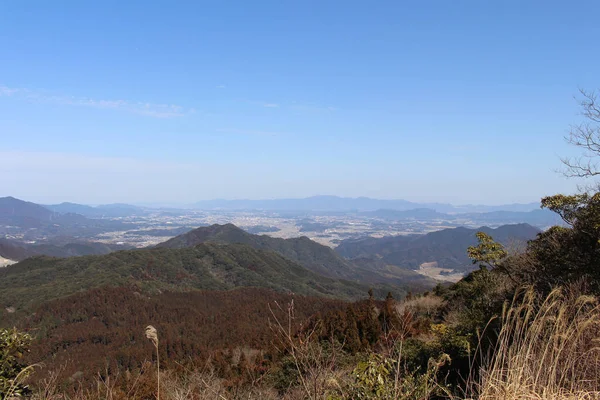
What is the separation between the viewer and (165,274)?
97.2m

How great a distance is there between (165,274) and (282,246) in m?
87.5

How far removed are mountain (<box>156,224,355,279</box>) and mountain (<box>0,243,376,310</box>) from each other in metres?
46.8

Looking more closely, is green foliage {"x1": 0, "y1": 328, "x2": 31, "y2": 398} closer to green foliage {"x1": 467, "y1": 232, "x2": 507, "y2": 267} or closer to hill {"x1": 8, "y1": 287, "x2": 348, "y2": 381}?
green foliage {"x1": 467, "y1": 232, "x2": 507, "y2": 267}

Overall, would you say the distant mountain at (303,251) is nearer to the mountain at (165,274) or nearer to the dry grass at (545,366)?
the mountain at (165,274)

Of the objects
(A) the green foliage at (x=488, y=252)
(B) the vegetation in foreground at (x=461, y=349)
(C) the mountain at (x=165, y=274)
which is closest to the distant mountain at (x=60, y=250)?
(C) the mountain at (x=165, y=274)

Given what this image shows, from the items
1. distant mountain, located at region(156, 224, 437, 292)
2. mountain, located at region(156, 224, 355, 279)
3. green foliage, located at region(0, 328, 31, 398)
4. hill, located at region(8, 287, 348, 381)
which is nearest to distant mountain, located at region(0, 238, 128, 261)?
mountain, located at region(156, 224, 355, 279)

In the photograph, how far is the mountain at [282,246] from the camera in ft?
547

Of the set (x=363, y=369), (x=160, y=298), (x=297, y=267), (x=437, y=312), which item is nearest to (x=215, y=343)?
(x=160, y=298)

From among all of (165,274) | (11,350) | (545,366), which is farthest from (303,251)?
(545,366)

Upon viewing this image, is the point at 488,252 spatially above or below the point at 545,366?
below

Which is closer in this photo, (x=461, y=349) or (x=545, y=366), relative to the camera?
(x=545, y=366)

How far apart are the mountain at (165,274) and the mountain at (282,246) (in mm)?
46771

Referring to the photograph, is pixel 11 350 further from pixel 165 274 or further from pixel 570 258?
pixel 165 274

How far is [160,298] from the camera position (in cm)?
7475
